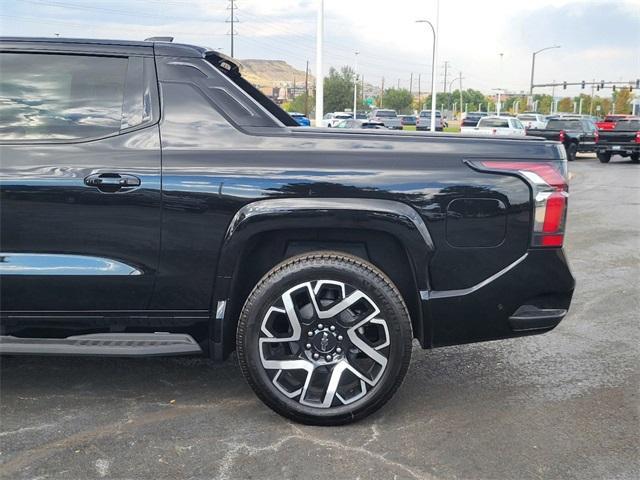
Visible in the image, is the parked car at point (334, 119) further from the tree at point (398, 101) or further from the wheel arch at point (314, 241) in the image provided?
the tree at point (398, 101)

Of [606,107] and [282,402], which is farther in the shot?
[606,107]

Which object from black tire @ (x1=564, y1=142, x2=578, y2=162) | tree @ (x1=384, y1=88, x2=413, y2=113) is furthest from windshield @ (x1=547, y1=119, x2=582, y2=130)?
tree @ (x1=384, y1=88, x2=413, y2=113)

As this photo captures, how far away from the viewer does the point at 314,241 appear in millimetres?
3412

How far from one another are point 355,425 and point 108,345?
1.32m

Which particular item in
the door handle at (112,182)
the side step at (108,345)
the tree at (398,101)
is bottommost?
the side step at (108,345)

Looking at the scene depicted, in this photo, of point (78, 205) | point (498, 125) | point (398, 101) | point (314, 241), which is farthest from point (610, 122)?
point (398, 101)

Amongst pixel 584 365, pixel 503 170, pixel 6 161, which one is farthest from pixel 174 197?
pixel 584 365

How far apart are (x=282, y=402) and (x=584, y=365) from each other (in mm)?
2192

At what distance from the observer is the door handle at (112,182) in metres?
3.16

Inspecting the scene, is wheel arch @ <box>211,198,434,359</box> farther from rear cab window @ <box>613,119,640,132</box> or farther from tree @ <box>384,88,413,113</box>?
tree @ <box>384,88,413,113</box>

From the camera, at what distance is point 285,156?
10.6 feet

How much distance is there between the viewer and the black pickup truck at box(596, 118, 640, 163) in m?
24.3

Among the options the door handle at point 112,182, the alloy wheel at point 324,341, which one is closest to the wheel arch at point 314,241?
the alloy wheel at point 324,341

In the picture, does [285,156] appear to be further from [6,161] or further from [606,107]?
[606,107]
